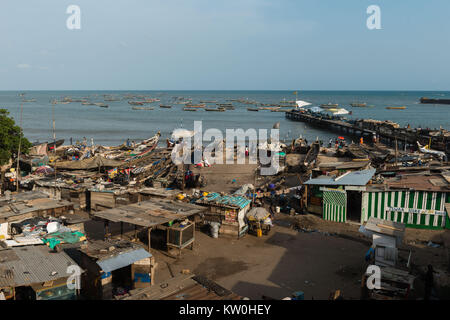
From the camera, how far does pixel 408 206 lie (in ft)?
46.8

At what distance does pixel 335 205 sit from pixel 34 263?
37.7ft

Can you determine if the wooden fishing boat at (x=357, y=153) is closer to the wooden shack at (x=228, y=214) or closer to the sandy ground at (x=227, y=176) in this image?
the sandy ground at (x=227, y=176)

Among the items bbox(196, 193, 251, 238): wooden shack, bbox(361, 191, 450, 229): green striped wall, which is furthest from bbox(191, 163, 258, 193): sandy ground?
bbox(361, 191, 450, 229): green striped wall

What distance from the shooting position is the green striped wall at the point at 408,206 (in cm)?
1398

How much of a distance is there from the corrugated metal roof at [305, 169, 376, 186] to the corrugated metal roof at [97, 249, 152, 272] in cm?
904

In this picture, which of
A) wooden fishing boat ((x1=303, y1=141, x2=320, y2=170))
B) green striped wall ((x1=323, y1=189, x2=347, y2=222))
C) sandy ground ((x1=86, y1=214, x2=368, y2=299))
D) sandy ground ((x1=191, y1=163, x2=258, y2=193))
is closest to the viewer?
sandy ground ((x1=86, y1=214, x2=368, y2=299))

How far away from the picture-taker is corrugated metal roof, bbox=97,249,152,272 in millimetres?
8297

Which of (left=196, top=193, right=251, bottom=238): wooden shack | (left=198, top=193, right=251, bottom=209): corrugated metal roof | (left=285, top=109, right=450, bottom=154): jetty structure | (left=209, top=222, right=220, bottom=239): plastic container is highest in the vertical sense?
(left=285, top=109, right=450, bottom=154): jetty structure

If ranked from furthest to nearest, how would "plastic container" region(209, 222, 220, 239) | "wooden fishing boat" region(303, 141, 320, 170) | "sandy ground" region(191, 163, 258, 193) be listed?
"wooden fishing boat" region(303, 141, 320, 170) → "sandy ground" region(191, 163, 258, 193) → "plastic container" region(209, 222, 220, 239)

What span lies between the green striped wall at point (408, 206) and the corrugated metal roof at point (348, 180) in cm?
63

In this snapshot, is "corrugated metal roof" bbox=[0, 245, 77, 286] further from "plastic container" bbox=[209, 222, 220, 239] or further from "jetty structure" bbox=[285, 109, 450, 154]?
"jetty structure" bbox=[285, 109, 450, 154]

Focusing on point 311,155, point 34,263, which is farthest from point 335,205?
point 311,155
